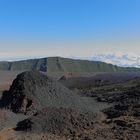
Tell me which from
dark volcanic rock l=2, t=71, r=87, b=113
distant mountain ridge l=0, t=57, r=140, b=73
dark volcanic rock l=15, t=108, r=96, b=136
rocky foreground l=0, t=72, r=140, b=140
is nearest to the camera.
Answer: rocky foreground l=0, t=72, r=140, b=140

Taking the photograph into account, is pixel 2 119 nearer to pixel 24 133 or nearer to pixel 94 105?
pixel 24 133

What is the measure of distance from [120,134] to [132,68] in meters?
122

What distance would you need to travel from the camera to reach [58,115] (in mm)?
21469

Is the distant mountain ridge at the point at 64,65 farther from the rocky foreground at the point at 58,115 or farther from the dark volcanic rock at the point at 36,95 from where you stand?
the dark volcanic rock at the point at 36,95

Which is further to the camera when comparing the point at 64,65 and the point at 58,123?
the point at 64,65

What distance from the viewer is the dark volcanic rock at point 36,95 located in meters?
26.2

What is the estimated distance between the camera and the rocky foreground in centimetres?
1972

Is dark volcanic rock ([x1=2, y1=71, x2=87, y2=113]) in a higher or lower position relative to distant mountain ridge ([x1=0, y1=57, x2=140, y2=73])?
lower

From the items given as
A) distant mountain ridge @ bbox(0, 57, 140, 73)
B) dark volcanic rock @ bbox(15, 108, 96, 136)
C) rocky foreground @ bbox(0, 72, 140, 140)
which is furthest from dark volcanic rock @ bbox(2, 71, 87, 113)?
distant mountain ridge @ bbox(0, 57, 140, 73)

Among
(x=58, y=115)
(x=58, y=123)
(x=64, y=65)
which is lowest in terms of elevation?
(x=58, y=123)

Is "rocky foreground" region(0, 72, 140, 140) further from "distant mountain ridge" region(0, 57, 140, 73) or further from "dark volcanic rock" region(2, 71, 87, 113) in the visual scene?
"distant mountain ridge" region(0, 57, 140, 73)

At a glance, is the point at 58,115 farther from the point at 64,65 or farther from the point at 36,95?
the point at 64,65

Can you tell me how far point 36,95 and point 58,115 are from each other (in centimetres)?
585

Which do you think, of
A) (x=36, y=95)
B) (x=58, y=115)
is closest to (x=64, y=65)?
(x=36, y=95)
